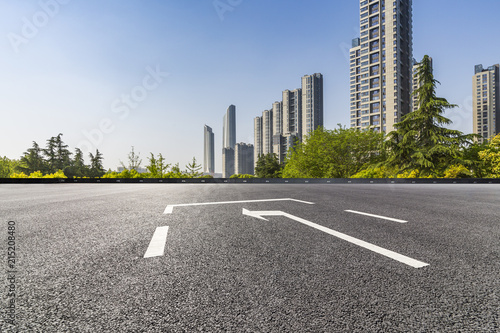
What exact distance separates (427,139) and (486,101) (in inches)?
6573

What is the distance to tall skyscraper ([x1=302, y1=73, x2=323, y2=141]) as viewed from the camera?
14412cm

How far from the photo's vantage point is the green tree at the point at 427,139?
103ft

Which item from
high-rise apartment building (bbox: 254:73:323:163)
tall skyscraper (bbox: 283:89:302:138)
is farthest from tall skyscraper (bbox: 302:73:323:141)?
tall skyscraper (bbox: 283:89:302:138)

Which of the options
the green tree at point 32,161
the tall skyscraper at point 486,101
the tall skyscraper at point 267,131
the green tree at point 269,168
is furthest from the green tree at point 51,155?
the tall skyscraper at point 486,101

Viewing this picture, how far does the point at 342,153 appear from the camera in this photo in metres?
45.1

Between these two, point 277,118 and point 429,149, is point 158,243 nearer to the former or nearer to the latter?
point 429,149

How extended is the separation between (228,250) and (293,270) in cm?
87

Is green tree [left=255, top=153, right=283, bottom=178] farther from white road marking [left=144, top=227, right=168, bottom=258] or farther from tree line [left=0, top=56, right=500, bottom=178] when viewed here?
white road marking [left=144, top=227, right=168, bottom=258]

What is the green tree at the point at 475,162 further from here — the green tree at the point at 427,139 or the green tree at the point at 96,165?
the green tree at the point at 96,165

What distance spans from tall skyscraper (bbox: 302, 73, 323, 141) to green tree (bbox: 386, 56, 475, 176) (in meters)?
109

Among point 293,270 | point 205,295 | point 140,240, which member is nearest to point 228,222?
point 140,240

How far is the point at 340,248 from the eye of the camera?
2986 mm

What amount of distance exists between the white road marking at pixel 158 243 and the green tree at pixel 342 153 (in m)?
42.7

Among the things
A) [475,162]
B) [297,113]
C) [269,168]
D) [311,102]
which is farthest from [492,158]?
[297,113]
